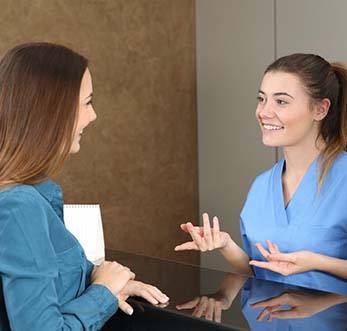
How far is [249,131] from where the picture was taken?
318 cm

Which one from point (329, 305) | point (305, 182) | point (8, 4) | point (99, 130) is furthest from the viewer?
point (99, 130)

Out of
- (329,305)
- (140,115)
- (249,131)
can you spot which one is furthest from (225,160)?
(329,305)

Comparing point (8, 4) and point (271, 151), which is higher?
point (8, 4)

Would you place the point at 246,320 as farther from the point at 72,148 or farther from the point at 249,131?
the point at 249,131

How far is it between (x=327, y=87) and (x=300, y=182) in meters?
0.30

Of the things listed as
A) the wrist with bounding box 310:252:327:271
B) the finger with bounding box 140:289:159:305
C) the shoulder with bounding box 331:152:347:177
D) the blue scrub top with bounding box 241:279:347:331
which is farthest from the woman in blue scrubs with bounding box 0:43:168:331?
the shoulder with bounding box 331:152:347:177

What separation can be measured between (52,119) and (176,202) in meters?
2.50

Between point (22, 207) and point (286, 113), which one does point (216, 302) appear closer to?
point (22, 207)

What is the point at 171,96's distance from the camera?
11.0 feet

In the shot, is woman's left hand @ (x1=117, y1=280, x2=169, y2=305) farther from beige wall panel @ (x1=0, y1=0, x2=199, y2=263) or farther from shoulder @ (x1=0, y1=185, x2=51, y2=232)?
beige wall panel @ (x1=0, y1=0, x2=199, y2=263)

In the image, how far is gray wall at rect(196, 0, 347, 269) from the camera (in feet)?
9.32

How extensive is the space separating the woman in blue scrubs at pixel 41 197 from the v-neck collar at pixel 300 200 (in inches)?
29.8

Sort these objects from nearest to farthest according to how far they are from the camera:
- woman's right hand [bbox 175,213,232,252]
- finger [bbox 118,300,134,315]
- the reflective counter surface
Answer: the reflective counter surface → finger [bbox 118,300,134,315] → woman's right hand [bbox 175,213,232,252]

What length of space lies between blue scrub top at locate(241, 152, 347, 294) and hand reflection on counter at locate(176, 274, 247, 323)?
0.33 m
